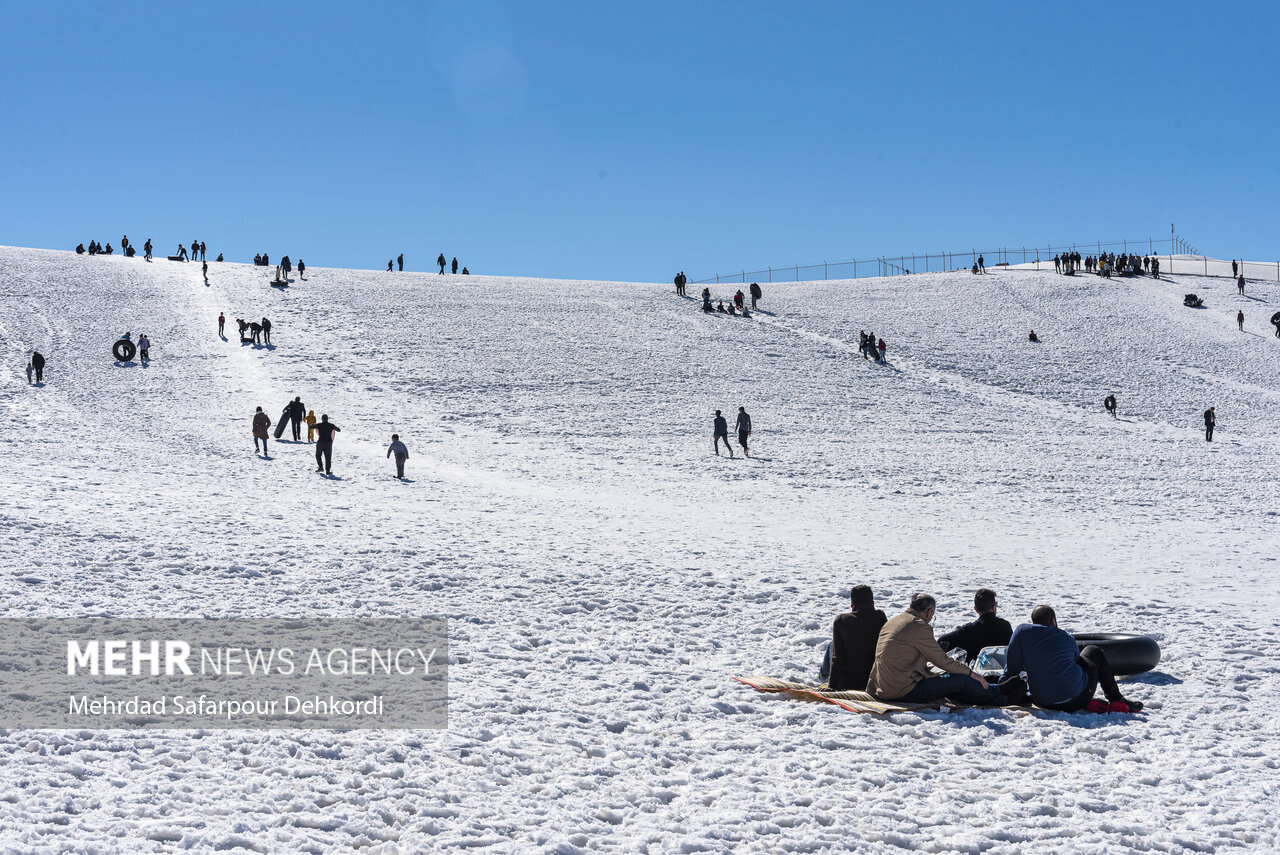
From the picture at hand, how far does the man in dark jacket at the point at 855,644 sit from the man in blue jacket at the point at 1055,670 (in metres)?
1.03

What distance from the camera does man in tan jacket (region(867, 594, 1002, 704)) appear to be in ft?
23.8

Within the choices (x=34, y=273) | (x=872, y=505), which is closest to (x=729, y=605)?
(x=872, y=505)

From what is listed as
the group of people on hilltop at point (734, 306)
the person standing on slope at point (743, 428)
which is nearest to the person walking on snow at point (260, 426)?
the person standing on slope at point (743, 428)

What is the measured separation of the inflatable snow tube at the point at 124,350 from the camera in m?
32.9

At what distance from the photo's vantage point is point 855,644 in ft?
25.6

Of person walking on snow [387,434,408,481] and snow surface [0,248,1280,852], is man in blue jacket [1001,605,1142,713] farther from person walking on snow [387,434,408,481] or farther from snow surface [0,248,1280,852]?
person walking on snow [387,434,408,481]

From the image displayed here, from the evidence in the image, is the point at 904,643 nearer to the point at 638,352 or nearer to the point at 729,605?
the point at 729,605

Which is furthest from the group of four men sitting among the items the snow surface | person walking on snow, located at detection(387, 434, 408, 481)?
person walking on snow, located at detection(387, 434, 408, 481)

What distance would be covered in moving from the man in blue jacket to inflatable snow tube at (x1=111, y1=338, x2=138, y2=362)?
32864 millimetres

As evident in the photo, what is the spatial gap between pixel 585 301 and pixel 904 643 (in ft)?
143

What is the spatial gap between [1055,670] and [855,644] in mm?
1475

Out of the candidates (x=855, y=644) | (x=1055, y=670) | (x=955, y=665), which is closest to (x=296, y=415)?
(x=855, y=644)

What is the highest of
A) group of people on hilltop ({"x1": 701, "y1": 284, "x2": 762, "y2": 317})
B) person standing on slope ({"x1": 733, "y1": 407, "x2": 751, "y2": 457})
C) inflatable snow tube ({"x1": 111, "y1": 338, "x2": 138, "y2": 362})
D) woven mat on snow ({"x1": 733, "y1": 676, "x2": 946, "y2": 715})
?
group of people on hilltop ({"x1": 701, "y1": 284, "x2": 762, "y2": 317})

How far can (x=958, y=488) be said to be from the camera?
20.8 m
